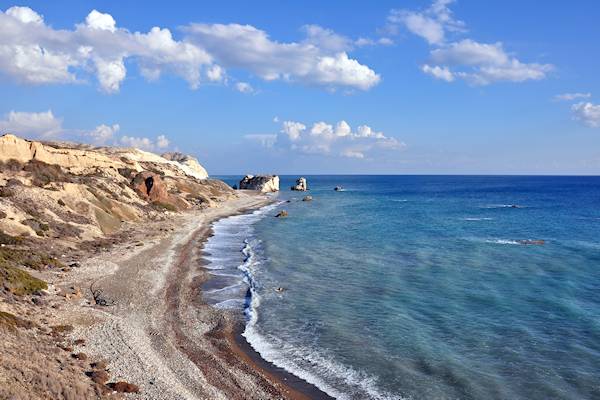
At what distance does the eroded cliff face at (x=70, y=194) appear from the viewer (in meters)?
48.4

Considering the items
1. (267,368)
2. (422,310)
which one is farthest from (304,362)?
(422,310)

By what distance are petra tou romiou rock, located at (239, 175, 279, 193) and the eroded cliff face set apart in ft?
272

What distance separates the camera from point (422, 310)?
3178 centimetres

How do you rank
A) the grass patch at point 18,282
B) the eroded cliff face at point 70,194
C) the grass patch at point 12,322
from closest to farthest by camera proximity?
the grass patch at point 12,322
the grass patch at point 18,282
the eroded cliff face at point 70,194

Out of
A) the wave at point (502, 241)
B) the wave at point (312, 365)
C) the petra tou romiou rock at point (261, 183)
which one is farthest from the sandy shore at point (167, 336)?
the petra tou romiou rock at point (261, 183)

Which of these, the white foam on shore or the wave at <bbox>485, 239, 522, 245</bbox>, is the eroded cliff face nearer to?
the white foam on shore

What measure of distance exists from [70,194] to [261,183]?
123 meters

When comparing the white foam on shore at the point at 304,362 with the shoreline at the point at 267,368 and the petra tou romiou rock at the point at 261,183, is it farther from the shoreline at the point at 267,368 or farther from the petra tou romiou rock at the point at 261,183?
the petra tou romiou rock at the point at 261,183

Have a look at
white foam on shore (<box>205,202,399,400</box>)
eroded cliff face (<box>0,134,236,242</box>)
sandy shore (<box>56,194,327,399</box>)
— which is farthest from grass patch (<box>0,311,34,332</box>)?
eroded cliff face (<box>0,134,236,242</box>)

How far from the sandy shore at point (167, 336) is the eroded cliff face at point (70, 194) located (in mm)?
8808

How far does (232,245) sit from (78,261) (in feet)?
67.0

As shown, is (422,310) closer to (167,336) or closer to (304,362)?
(304,362)

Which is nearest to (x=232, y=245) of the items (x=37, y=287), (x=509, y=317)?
(x=37, y=287)

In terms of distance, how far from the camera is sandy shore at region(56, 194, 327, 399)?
2102 cm
